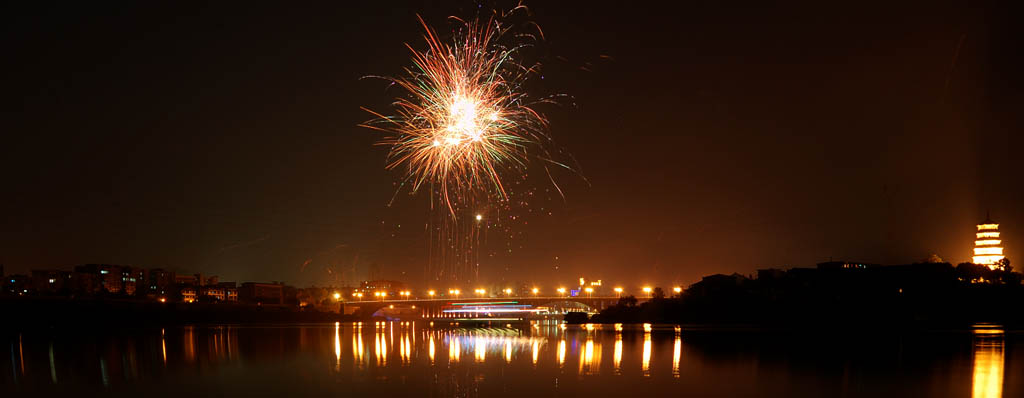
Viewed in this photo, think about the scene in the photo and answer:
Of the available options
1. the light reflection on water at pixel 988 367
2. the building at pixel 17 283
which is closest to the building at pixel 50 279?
the building at pixel 17 283

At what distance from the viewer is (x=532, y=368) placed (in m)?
35.2

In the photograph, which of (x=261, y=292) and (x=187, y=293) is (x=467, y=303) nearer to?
(x=187, y=293)

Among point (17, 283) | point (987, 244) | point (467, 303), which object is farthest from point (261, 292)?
point (987, 244)

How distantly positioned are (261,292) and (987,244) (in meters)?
140

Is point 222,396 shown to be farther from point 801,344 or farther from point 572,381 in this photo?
point 801,344

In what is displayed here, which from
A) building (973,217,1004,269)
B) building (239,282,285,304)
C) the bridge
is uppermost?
building (973,217,1004,269)

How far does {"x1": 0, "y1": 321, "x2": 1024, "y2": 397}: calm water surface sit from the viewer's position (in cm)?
2908

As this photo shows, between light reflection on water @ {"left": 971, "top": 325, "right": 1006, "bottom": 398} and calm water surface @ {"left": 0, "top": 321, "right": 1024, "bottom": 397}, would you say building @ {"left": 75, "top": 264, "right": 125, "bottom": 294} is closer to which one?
calm water surface @ {"left": 0, "top": 321, "right": 1024, "bottom": 397}

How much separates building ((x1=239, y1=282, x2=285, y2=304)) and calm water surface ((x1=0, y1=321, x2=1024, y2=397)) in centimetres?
12588

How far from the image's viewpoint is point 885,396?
90.4 ft

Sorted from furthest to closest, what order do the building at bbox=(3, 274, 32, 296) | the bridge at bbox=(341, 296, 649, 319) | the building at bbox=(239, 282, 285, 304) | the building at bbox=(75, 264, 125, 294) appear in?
the building at bbox=(239, 282, 285, 304) < the building at bbox=(75, 264, 125, 294) < the building at bbox=(3, 274, 32, 296) < the bridge at bbox=(341, 296, 649, 319)

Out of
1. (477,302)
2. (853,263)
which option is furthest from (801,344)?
(853,263)

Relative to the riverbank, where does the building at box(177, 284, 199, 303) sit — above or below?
below

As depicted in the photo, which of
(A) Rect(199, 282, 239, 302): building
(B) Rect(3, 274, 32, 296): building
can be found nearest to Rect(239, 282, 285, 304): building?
(A) Rect(199, 282, 239, 302): building
